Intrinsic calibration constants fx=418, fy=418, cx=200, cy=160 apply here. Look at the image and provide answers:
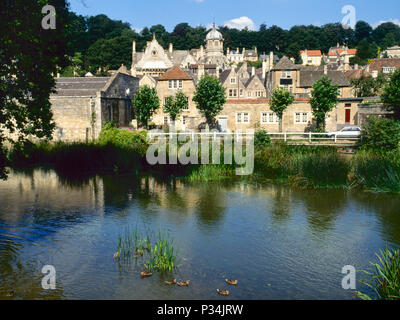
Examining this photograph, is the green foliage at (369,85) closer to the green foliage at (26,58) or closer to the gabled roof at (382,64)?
the gabled roof at (382,64)

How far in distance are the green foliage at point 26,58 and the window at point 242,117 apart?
33.3m

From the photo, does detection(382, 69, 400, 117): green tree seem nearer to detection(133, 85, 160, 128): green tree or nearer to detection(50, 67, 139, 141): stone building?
detection(133, 85, 160, 128): green tree

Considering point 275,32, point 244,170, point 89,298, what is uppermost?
point 275,32

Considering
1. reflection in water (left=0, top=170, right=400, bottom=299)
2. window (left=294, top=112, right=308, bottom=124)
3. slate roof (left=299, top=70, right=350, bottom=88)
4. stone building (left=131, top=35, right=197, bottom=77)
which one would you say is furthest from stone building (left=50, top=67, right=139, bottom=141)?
stone building (left=131, top=35, right=197, bottom=77)

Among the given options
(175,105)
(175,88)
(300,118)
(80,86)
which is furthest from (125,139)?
(300,118)

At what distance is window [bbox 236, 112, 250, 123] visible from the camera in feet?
151

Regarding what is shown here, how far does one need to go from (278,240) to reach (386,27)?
209 m

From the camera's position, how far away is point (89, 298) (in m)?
10.7

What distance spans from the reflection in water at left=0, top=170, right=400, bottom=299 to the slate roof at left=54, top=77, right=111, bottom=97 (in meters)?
18.0

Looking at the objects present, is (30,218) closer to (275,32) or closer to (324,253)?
(324,253)
